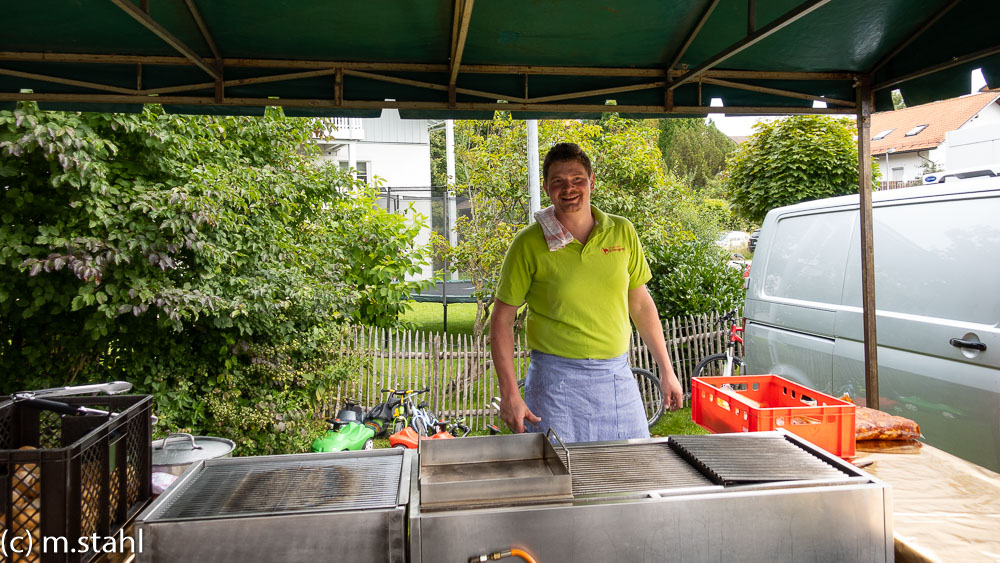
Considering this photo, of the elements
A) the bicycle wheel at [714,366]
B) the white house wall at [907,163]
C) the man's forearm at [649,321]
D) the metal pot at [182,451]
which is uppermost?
the white house wall at [907,163]

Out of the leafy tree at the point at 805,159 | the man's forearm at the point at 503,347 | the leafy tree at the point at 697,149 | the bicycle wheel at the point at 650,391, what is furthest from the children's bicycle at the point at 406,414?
the leafy tree at the point at 697,149

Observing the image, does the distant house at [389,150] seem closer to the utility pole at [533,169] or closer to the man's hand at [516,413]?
the utility pole at [533,169]

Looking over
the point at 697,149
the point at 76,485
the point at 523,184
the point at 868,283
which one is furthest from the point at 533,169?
the point at 697,149

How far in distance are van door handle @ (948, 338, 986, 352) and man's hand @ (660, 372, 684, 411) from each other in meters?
1.65

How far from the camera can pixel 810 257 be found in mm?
4910

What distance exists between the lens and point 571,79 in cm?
402

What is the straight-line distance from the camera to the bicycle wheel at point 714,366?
7.21 m

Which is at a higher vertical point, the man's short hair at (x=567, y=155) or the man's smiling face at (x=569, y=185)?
the man's short hair at (x=567, y=155)

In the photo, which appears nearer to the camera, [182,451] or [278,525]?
[278,525]

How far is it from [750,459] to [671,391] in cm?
100

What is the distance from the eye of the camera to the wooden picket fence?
7.04m

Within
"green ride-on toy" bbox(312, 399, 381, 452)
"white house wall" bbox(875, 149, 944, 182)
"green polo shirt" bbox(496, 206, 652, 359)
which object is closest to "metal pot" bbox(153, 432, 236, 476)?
"green polo shirt" bbox(496, 206, 652, 359)

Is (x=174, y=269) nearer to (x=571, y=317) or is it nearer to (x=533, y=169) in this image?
(x=571, y=317)

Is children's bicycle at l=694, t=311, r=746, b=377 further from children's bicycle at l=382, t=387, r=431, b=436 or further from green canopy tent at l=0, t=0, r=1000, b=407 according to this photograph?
green canopy tent at l=0, t=0, r=1000, b=407
